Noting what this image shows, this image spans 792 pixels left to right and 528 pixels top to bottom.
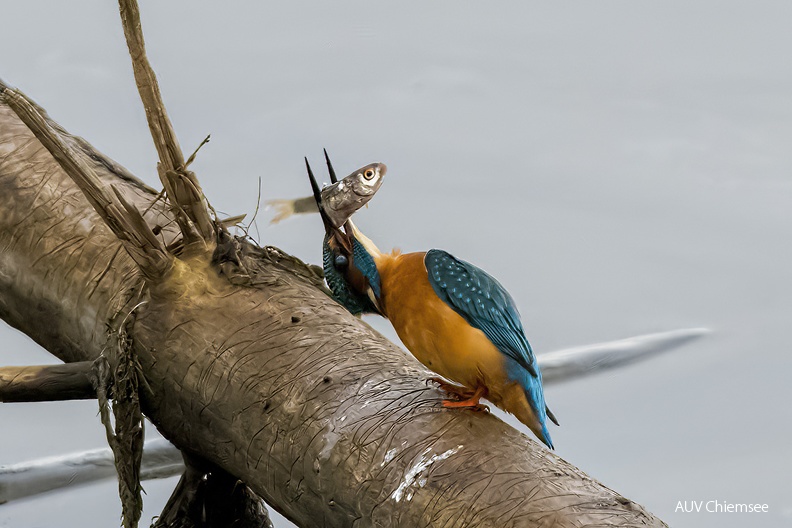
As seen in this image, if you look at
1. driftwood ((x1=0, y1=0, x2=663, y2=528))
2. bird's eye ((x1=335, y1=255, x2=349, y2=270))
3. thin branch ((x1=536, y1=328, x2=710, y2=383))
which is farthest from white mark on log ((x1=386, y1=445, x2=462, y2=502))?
thin branch ((x1=536, y1=328, x2=710, y2=383))

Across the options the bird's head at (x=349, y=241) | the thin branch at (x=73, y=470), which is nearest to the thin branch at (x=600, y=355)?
the thin branch at (x=73, y=470)

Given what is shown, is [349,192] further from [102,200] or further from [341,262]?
[102,200]

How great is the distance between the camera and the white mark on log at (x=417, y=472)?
957mm

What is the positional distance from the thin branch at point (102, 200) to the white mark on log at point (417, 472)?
1.16 feet

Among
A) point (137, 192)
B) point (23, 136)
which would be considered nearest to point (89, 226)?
point (137, 192)

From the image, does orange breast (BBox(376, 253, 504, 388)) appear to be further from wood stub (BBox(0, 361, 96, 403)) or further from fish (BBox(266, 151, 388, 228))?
wood stub (BBox(0, 361, 96, 403))

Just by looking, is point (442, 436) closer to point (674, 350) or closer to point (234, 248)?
point (234, 248)

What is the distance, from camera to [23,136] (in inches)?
53.6

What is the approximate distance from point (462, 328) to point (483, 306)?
0.03 metres

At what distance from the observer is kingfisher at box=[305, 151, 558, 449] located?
99 centimetres

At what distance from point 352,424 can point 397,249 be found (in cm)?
19

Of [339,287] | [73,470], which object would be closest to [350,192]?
[339,287]

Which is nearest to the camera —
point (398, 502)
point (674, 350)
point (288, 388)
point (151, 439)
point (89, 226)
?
point (398, 502)

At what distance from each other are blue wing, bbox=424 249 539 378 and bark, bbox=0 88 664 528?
0.08m
